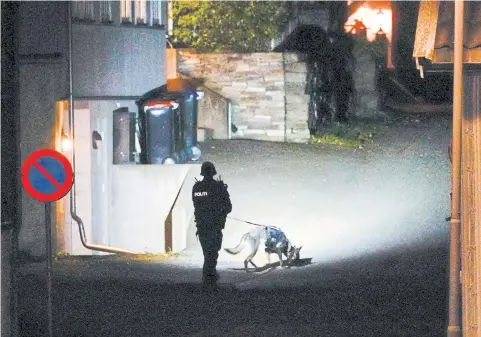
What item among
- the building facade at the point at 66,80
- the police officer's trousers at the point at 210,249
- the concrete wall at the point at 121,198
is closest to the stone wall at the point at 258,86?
the building facade at the point at 66,80

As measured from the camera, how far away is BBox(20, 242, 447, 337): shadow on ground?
41.4ft

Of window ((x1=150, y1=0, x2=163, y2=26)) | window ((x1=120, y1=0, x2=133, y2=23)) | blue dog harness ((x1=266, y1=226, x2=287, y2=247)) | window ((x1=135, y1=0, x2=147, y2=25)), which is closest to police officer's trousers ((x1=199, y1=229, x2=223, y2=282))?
blue dog harness ((x1=266, y1=226, x2=287, y2=247))

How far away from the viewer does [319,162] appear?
83.1ft

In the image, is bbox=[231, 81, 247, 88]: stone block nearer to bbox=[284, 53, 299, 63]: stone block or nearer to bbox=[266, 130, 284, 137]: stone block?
bbox=[284, 53, 299, 63]: stone block

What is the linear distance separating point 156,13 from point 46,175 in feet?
45.2

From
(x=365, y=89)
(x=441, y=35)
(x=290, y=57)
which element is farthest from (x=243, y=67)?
(x=441, y=35)

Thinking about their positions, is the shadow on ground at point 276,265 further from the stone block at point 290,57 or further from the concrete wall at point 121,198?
the stone block at point 290,57

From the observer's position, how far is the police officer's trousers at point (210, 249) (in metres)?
15.6

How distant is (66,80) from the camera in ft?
67.1

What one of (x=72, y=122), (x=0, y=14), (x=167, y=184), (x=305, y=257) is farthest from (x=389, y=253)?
(x=0, y=14)

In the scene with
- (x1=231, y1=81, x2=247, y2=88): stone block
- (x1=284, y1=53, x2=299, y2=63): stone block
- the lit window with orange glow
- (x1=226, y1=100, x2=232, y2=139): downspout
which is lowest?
(x1=226, y1=100, x2=232, y2=139): downspout

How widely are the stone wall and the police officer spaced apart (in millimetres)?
11104

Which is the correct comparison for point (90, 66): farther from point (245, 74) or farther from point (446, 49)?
point (446, 49)

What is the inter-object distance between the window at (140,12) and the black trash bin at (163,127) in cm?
153
